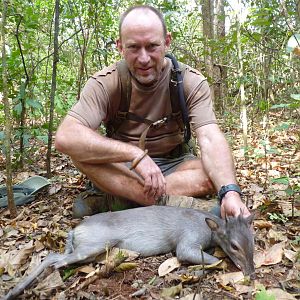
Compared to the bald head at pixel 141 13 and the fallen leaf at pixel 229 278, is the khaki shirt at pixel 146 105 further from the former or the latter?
the fallen leaf at pixel 229 278

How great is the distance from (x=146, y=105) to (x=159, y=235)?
1.65 m

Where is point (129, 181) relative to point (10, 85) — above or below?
below

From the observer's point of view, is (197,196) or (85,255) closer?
(85,255)

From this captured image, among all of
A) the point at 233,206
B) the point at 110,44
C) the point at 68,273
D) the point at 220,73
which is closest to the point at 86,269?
the point at 68,273

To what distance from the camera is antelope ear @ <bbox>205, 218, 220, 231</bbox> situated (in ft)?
11.3

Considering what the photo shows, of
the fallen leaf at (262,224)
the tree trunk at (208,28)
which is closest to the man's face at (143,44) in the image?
the fallen leaf at (262,224)

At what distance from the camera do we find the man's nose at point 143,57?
4.38m

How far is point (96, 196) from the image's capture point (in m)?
4.80

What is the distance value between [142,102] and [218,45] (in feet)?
9.61

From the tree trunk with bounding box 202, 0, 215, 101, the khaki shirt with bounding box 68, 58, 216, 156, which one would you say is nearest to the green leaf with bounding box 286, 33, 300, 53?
the khaki shirt with bounding box 68, 58, 216, 156

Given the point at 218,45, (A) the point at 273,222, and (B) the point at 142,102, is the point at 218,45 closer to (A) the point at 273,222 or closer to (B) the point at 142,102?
(B) the point at 142,102

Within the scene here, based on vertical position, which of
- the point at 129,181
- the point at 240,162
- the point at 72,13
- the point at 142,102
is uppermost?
the point at 72,13

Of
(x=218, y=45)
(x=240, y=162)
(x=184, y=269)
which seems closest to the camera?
(x=184, y=269)

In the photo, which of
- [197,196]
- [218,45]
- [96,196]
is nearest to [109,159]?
[96,196]
